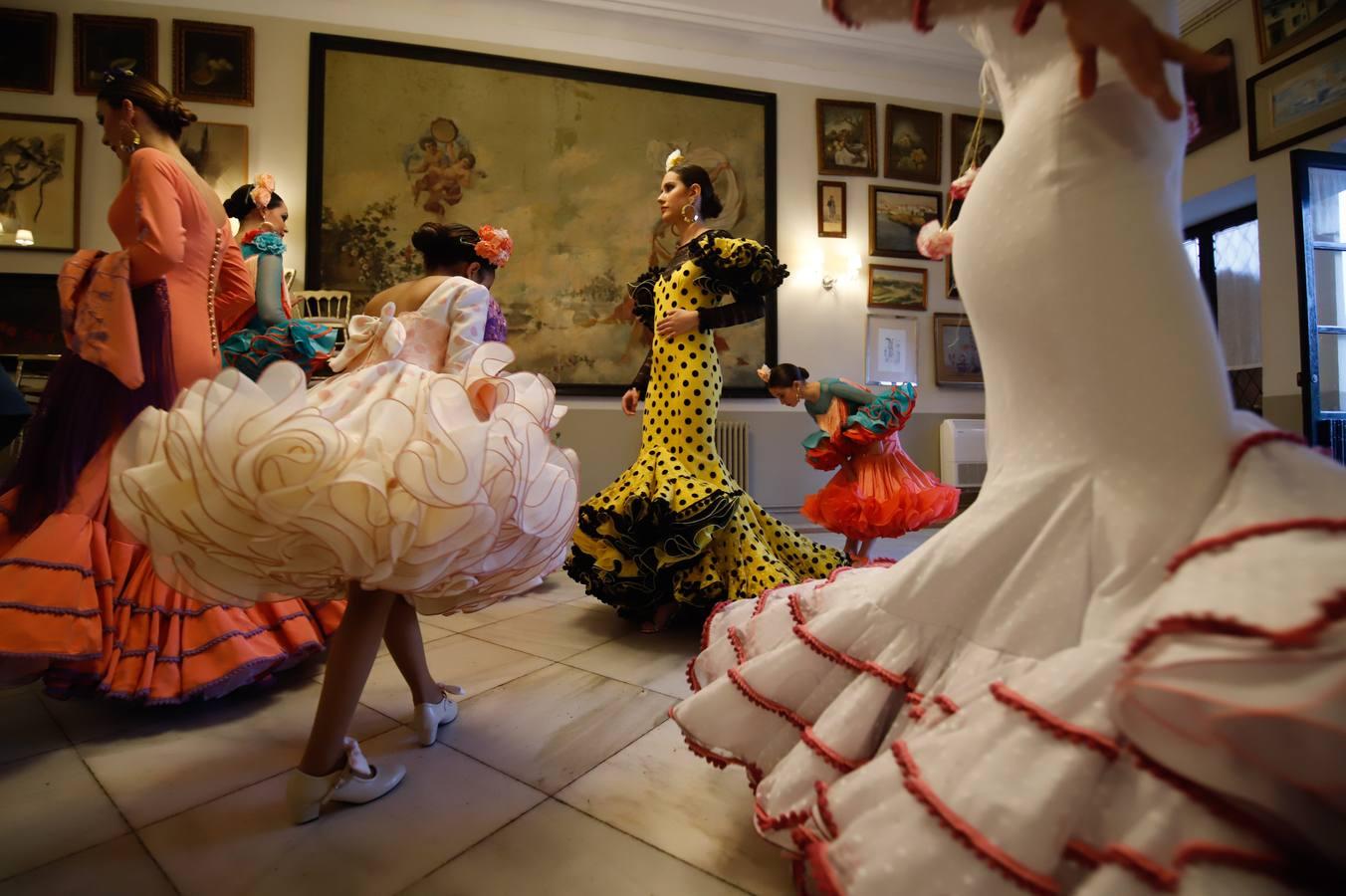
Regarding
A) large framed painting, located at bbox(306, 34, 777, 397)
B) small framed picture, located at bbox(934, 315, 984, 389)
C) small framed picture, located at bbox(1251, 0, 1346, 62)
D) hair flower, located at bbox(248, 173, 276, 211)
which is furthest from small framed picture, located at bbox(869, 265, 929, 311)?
hair flower, located at bbox(248, 173, 276, 211)

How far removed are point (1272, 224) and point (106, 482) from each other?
5.89 meters

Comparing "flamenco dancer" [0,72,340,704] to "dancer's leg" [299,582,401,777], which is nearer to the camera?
"dancer's leg" [299,582,401,777]

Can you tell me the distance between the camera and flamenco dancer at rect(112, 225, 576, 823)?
33.1 inches

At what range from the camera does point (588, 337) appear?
168 inches

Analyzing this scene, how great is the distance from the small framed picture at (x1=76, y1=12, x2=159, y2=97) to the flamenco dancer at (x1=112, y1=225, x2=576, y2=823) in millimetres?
4446

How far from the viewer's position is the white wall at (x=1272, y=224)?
3.66m

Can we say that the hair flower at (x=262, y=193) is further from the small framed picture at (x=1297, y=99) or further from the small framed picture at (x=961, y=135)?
the small framed picture at (x=1297, y=99)

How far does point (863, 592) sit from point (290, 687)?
1.52 m

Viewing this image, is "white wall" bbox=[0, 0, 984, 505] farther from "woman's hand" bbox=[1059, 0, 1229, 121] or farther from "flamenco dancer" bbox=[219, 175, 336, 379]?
"woman's hand" bbox=[1059, 0, 1229, 121]

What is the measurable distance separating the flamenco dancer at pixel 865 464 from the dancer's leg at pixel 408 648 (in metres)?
1.76

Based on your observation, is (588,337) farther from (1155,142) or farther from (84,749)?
(1155,142)

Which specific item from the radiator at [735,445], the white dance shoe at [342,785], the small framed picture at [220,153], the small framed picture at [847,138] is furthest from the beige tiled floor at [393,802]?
the small framed picture at [847,138]

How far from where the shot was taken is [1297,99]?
3.59 metres

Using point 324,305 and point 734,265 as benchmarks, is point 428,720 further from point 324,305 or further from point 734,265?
point 324,305
